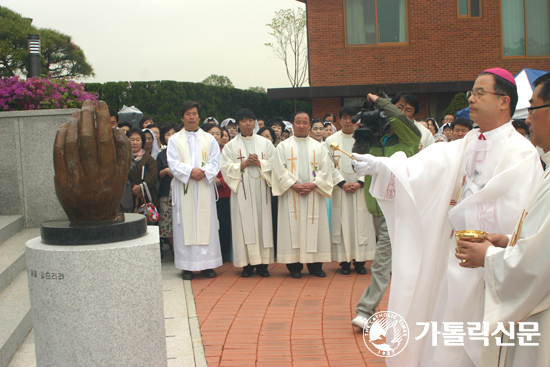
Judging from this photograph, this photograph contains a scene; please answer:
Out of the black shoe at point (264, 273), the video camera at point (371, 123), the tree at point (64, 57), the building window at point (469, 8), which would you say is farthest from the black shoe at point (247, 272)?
the tree at point (64, 57)

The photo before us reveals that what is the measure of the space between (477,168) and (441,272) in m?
0.76

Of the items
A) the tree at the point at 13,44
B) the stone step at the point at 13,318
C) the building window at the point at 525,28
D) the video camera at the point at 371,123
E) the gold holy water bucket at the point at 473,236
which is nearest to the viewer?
the gold holy water bucket at the point at 473,236

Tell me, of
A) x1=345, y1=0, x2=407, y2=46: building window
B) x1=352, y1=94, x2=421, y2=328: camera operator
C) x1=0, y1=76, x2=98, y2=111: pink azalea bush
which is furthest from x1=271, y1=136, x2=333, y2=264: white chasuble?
x1=345, y1=0, x2=407, y2=46: building window

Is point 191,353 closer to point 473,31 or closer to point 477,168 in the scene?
point 477,168

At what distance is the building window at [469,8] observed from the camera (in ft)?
60.1

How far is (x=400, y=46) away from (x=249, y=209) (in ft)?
Answer: 42.4

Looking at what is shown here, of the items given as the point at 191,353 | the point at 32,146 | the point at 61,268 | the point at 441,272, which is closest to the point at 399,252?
the point at 441,272

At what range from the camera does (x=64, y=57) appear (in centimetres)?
2720

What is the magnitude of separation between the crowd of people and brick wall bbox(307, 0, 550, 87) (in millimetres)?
7878

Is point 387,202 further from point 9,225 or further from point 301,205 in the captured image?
point 9,225

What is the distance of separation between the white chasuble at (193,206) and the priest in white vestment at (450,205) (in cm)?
361

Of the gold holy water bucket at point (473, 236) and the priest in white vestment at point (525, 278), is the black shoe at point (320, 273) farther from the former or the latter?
the gold holy water bucket at point (473, 236)

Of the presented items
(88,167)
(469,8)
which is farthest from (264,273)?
(469,8)

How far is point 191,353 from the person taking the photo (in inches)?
170
